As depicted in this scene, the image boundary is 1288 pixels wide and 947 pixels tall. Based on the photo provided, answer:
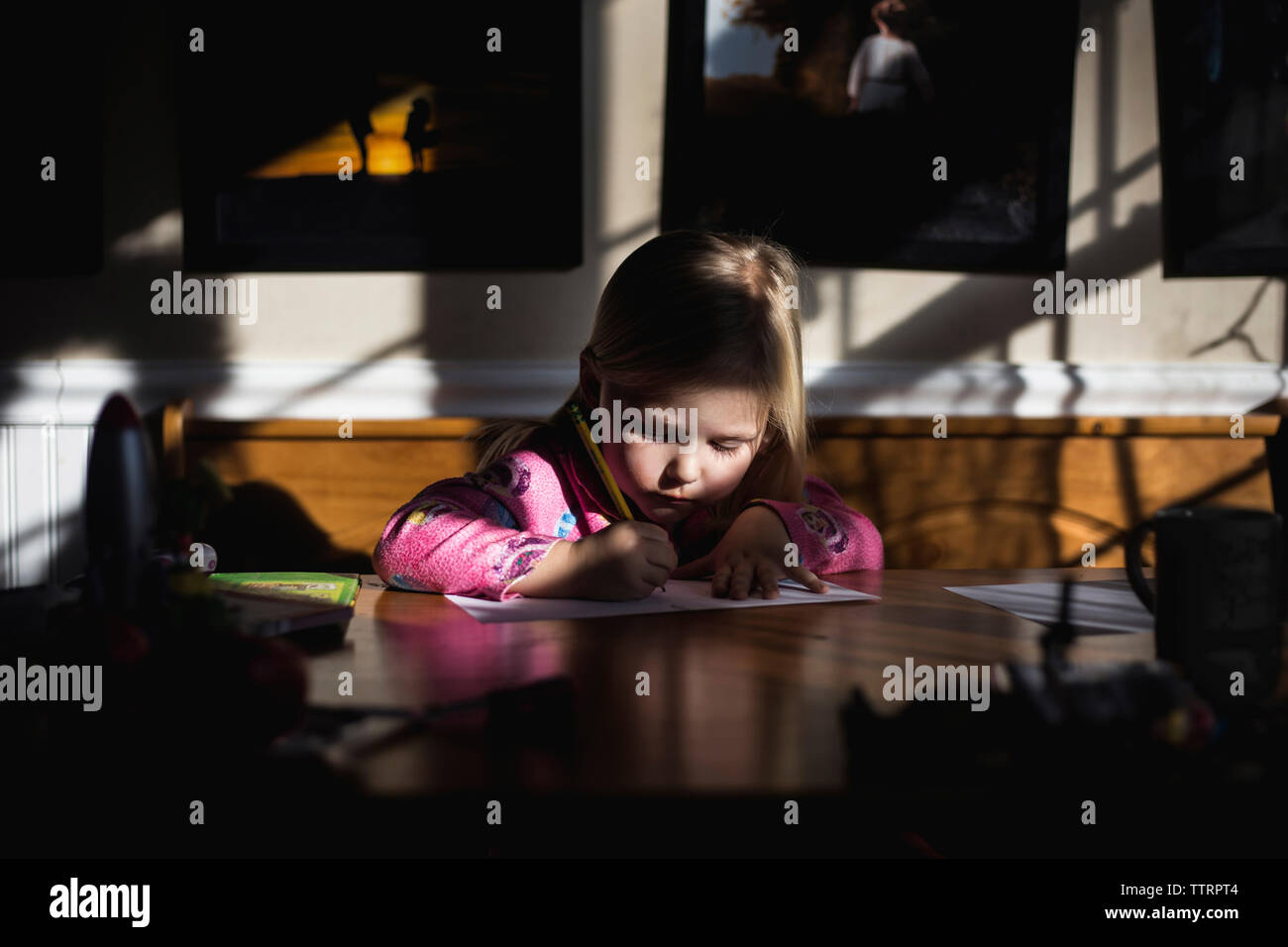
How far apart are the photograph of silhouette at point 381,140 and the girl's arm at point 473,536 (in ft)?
2.51

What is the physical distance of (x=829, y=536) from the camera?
1.20 metres

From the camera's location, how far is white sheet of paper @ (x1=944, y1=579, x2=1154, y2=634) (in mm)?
837

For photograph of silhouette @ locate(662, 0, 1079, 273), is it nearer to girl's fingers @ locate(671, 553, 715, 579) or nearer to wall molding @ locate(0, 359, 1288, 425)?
wall molding @ locate(0, 359, 1288, 425)

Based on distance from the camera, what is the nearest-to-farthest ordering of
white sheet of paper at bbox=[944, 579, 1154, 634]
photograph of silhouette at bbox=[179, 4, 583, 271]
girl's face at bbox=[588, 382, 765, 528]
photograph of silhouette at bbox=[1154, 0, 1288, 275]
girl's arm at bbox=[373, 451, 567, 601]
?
white sheet of paper at bbox=[944, 579, 1154, 634]
girl's arm at bbox=[373, 451, 567, 601]
girl's face at bbox=[588, 382, 765, 528]
photograph of silhouette at bbox=[179, 4, 583, 271]
photograph of silhouette at bbox=[1154, 0, 1288, 275]

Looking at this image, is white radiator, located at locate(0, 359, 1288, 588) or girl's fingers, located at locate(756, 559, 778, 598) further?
white radiator, located at locate(0, 359, 1288, 588)

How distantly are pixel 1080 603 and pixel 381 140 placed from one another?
151 cm

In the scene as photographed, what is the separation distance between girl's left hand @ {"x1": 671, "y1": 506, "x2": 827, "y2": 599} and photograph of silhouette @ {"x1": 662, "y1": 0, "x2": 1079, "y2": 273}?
87 cm

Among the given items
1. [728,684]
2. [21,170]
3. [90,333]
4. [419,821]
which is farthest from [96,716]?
[21,170]

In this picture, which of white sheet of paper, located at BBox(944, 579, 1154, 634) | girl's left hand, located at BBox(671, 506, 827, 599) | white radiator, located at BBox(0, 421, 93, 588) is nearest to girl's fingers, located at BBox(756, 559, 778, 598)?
girl's left hand, located at BBox(671, 506, 827, 599)

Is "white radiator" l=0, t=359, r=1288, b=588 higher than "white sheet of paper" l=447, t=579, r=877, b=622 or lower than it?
higher

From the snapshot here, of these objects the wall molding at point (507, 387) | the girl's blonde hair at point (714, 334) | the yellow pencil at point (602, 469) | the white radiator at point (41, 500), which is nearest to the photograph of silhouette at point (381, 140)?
the wall molding at point (507, 387)

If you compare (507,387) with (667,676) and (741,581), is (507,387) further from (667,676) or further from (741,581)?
(667,676)

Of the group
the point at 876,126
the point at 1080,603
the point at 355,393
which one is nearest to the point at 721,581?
the point at 1080,603
